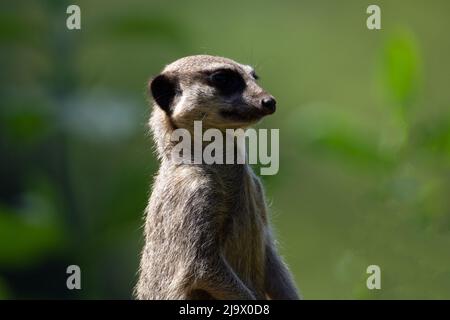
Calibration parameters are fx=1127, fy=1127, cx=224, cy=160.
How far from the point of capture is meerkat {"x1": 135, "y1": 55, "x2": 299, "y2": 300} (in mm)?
6062

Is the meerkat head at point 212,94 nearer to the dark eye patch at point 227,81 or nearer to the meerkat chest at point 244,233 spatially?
the dark eye patch at point 227,81

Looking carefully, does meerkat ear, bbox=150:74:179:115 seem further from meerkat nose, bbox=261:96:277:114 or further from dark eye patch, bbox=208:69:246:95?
meerkat nose, bbox=261:96:277:114

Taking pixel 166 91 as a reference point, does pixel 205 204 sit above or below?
below

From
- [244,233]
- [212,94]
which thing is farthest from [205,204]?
[212,94]

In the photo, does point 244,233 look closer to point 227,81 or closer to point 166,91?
point 227,81

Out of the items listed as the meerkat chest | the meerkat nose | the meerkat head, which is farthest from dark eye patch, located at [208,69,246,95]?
the meerkat chest

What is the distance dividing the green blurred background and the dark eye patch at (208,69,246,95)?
659 mm

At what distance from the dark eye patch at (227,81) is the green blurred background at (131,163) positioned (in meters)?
0.66

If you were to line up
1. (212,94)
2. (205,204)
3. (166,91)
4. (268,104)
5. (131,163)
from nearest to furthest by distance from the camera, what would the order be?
(268,104) < (205,204) < (212,94) < (166,91) < (131,163)

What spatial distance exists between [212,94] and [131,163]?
2.40 metres

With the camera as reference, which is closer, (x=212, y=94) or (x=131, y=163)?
(x=212, y=94)

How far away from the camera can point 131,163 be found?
855 centimetres

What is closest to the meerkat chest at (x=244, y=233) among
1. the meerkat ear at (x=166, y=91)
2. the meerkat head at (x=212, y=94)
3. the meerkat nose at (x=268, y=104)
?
the meerkat head at (x=212, y=94)

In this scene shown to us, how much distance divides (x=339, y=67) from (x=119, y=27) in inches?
303
